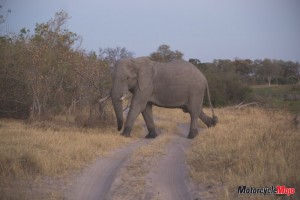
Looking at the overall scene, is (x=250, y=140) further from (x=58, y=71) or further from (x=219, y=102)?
(x=219, y=102)

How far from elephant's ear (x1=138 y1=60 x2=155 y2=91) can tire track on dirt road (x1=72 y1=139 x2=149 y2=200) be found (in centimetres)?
386

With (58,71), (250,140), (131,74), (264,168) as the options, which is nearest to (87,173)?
(264,168)

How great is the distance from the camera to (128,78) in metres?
13.1

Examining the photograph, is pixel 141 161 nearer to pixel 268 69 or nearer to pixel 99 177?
pixel 99 177

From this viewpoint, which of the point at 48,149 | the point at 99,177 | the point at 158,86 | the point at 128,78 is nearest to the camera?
the point at 99,177

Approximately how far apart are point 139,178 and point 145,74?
Answer: 664cm

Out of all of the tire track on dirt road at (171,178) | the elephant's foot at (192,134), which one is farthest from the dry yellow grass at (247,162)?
Result: the elephant's foot at (192,134)

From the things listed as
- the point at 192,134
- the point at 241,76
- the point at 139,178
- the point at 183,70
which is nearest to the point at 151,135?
the point at 192,134

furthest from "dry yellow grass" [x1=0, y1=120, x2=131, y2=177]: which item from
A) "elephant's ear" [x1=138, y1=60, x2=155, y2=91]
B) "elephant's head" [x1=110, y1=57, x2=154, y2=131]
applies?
"elephant's ear" [x1=138, y1=60, x2=155, y2=91]

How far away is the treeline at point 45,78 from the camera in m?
14.3

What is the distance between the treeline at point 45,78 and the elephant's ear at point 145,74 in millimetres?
2130

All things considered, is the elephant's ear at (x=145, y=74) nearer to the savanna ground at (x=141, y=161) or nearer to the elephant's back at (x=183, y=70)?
the elephant's back at (x=183, y=70)

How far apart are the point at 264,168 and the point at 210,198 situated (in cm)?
151

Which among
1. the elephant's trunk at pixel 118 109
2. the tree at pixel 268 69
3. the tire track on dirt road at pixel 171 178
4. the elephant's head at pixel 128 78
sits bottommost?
the tire track on dirt road at pixel 171 178
